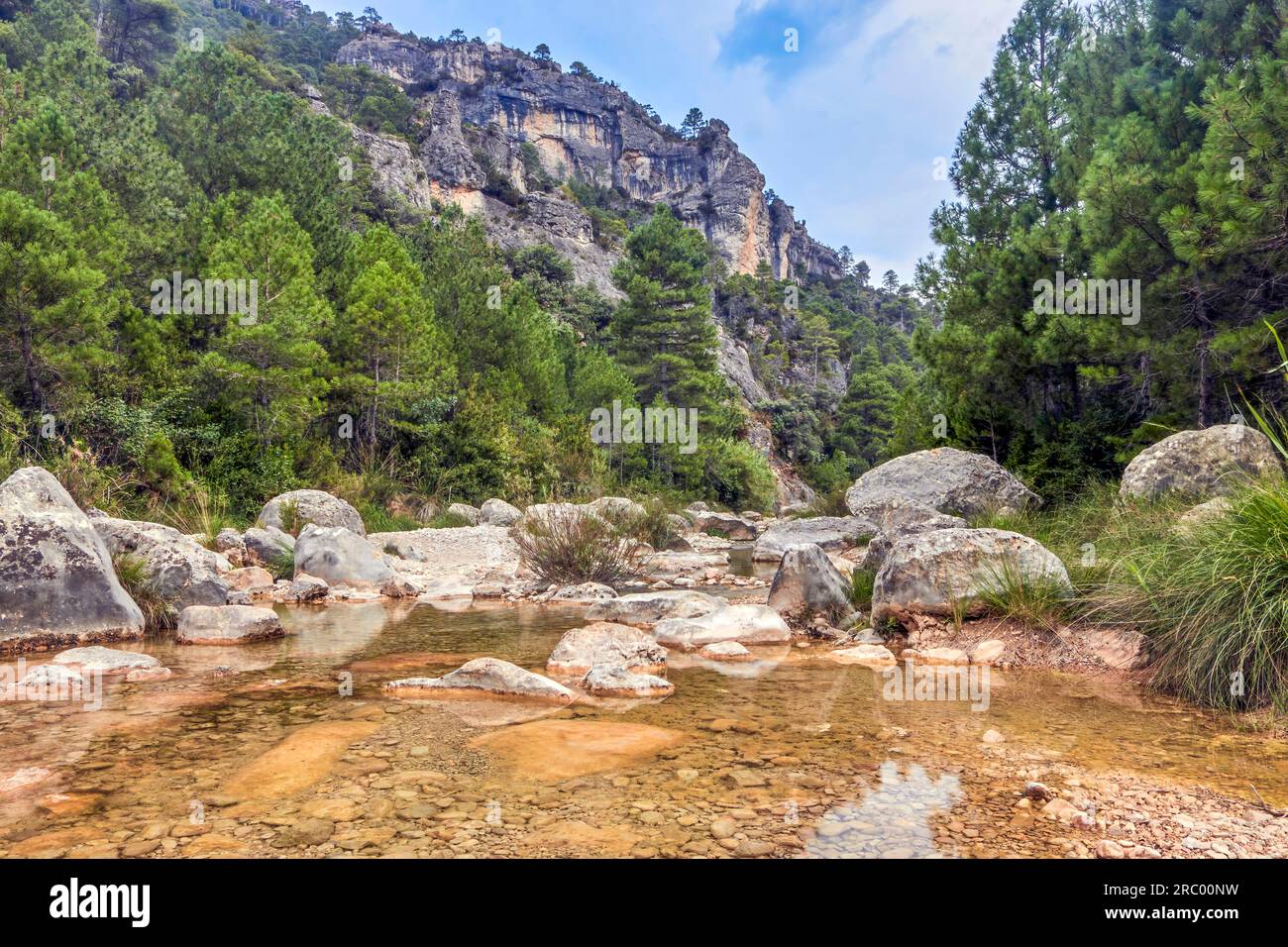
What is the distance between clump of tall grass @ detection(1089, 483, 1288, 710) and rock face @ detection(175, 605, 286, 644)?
23.7ft

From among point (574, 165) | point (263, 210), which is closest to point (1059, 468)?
point (263, 210)

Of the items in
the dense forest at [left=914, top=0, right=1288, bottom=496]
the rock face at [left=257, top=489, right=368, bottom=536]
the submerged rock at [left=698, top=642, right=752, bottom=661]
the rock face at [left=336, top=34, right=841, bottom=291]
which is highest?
the rock face at [left=336, top=34, right=841, bottom=291]

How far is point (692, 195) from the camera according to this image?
82.2 metres

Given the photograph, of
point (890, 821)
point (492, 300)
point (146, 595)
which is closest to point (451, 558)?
point (146, 595)

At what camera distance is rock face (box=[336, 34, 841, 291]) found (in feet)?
256

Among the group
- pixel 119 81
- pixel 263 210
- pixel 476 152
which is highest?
pixel 476 152

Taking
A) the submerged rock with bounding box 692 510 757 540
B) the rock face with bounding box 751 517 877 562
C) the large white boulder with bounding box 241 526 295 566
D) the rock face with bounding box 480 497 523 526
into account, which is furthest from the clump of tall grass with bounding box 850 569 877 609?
the submerged rock with bounding box 692 510 757 540

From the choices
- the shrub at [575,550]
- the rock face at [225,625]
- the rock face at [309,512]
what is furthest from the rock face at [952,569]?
the rock face at [309,512]

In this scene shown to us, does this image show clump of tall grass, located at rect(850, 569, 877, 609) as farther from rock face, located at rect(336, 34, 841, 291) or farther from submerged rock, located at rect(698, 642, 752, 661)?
rock face, located at rect(336, 34, 841, 291)

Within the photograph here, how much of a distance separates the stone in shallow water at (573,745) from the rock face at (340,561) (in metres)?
6.72

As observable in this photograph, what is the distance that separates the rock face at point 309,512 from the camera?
13.3 metres

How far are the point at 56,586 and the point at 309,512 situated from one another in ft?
25.4
